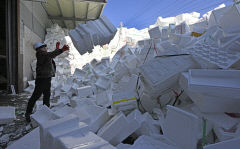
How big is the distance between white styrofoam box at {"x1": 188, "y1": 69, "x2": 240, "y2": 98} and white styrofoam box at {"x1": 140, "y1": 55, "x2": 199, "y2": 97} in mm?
486

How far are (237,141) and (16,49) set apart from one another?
17.5ft

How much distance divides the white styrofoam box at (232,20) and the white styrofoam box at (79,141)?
2.20 metres

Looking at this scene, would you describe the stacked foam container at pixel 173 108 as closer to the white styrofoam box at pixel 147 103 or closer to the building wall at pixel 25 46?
the white styrofoam box at pixel 147 103

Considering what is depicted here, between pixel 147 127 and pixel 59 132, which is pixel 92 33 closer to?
pixel 147 127

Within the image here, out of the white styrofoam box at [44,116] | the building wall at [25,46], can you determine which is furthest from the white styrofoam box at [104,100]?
the building wall at [25,46]

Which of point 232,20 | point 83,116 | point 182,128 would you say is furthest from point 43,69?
point 232,20

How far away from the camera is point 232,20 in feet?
7.09

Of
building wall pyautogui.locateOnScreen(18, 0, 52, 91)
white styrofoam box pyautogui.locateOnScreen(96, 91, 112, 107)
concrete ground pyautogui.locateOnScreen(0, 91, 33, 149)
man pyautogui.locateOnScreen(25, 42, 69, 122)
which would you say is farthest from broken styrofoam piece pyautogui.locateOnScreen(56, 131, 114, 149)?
building wall pyautogui.locateOnScreen(18, 0, 52, 91)

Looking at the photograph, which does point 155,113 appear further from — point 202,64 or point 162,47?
point 162,47

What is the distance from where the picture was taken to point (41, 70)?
9.01 feet

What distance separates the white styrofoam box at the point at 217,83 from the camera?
1.06 metres

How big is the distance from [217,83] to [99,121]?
139 cm

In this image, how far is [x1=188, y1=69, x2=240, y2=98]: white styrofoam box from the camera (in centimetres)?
106

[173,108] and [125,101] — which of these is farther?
[125,101]
